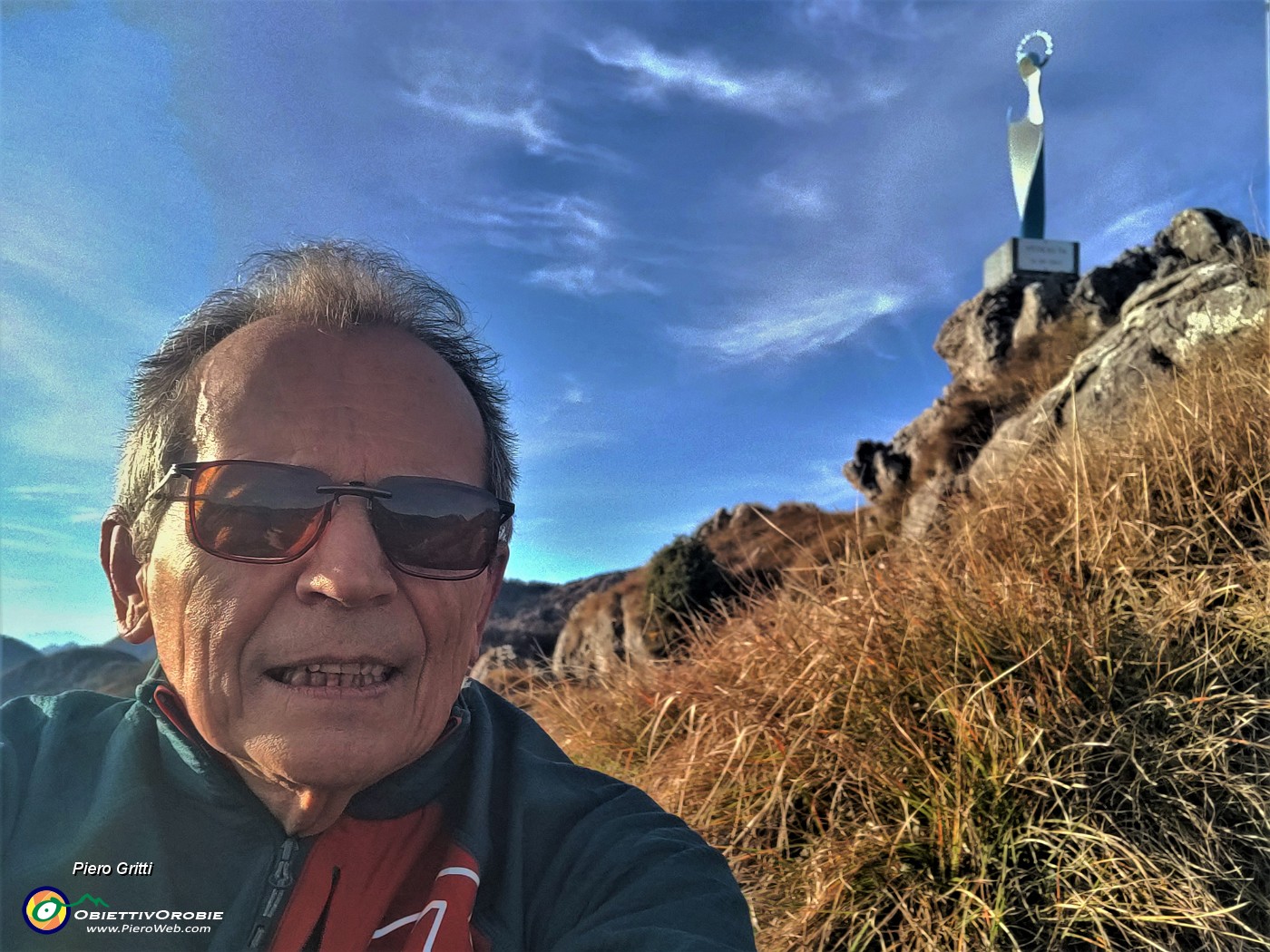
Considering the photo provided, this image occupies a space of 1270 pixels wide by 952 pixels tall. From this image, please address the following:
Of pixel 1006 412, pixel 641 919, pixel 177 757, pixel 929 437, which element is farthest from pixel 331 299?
pixel 929 437

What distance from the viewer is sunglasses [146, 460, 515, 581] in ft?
3.57

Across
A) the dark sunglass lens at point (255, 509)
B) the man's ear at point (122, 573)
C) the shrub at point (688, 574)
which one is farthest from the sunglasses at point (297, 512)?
the shrub at point (688, 574)

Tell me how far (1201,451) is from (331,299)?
4774 mm

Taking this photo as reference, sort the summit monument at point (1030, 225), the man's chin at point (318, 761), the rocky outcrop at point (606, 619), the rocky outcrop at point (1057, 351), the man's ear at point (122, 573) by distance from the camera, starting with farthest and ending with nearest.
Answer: the summit monument at point (1030, 225)
the rocky outcrop at point (606, 619)
the rocky outcrop at point (1057, 351)
the man's ear at point (122, 573)
the man's chin at point (318, 761)

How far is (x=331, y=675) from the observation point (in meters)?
1.06

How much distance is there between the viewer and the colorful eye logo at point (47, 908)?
1.06 m

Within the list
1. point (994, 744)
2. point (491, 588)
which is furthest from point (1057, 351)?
point (491, 588)

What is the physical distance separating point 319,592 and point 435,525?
0.62 feet

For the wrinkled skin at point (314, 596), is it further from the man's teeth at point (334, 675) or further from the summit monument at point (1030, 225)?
the summit monument at point (1030, 225)

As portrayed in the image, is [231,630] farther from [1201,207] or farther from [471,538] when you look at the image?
[1201,207]

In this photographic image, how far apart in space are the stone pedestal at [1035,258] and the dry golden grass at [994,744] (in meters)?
24.5

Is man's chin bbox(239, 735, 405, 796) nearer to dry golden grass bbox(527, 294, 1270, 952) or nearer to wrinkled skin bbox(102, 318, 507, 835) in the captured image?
wrinkled skin bbox(102, 318, 507, 835)

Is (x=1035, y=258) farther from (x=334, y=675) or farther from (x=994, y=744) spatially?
(x=334, y=675)

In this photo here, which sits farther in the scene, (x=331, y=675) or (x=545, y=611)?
(x=545, y=611)
